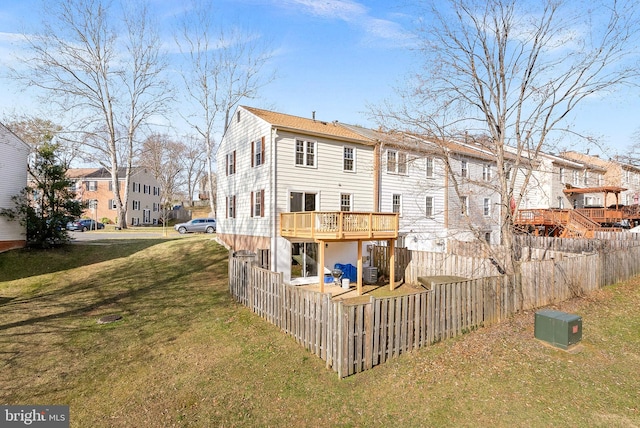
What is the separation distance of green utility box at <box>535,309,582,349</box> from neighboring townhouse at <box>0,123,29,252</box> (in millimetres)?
23492

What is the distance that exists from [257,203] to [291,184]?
2.30 m

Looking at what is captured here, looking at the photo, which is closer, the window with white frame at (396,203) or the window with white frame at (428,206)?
the window with white frame at (396,203)

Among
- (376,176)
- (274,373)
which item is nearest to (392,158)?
(376,176)

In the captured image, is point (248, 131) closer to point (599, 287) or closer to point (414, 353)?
point (414, 353)

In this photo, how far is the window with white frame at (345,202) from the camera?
18.4m

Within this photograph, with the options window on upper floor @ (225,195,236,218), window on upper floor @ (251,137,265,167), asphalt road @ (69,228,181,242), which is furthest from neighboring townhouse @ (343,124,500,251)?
asphalt road @ (69,228,181,242)

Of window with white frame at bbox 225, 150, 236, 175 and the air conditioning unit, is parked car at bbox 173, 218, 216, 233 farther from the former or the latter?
the air conditioning unit

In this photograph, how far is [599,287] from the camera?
41.4 feet

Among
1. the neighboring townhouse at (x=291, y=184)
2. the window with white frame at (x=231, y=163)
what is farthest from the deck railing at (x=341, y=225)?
the window with white frame at (x=231, y=163)

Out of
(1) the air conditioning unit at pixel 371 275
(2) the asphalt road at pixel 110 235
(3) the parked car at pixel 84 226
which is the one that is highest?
(3) the parked car at pixel 84 226

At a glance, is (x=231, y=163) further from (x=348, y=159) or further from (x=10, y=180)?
(x=10, y=180)

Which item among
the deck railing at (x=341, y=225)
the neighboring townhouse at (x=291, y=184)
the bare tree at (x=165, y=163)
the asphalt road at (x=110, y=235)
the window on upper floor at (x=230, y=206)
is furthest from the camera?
the bare tree at (x=165, y=163)

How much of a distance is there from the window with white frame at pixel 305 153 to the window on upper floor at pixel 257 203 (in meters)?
2.67

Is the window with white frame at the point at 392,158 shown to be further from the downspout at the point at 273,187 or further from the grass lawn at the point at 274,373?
the grass lawn at the point at 274,373
